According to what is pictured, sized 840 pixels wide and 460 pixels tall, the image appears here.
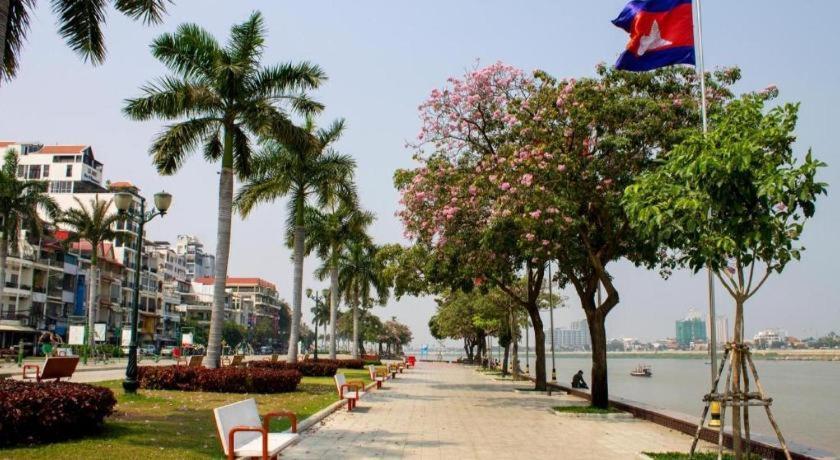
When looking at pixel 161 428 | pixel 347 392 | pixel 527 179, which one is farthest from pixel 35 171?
pixel 161 428

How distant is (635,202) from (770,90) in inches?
348

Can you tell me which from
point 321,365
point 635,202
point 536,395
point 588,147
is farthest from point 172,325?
point 635,202

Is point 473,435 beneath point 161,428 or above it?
beneath

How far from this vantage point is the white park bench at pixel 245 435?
828 cm

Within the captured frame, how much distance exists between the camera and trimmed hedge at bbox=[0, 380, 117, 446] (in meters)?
9.47

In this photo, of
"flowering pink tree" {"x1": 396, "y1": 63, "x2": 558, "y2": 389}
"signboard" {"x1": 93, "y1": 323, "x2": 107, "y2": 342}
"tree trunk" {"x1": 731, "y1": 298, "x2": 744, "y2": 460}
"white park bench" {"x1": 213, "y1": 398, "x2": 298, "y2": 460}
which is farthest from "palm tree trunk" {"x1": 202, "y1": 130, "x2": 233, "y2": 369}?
"signboard" {"x1": 93, "y1": 323, "x2": 107, "y2": 342}

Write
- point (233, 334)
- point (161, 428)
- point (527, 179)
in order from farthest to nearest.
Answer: point (233, 334) → point (527, 179) → point (161, 428)

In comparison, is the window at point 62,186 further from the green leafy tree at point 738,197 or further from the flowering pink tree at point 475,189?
the green leafy tree at point 738,197

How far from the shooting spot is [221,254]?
20750mm

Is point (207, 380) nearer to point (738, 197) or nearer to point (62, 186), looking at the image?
point (738, 197)

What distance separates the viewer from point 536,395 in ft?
88.7

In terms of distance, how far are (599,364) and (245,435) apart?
13000 mm

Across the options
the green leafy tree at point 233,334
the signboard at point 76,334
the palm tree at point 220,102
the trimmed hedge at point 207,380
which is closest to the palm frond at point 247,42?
the palm tree at point 220,102

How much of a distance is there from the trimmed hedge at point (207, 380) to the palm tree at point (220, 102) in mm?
1180
